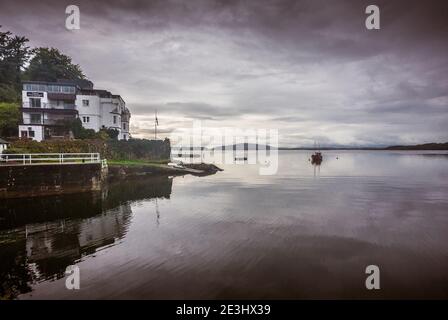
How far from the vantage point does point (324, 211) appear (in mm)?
23594

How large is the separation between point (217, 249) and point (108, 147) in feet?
147

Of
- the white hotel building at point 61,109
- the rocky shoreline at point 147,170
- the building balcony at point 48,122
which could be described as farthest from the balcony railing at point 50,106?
the rocky shoreline at point 147,170

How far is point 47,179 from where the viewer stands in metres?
25.4

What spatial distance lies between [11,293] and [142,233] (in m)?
7.51

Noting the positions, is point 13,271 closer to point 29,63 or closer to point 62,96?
point 62,96

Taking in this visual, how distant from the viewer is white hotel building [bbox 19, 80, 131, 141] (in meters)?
48.7

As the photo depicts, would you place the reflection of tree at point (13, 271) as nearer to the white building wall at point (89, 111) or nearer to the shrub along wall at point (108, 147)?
the shrub along wall at point (108, 147)

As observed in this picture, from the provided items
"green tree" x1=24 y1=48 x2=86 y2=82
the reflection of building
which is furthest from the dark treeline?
the reflection of building

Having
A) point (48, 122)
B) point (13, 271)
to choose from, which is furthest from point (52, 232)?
point (48, 122)

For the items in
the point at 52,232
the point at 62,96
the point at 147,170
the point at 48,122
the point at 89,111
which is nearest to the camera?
the point at 52,232

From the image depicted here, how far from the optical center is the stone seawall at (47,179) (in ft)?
77.5

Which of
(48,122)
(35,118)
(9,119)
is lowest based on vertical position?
(48,122)

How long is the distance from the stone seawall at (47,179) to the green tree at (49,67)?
184ft
